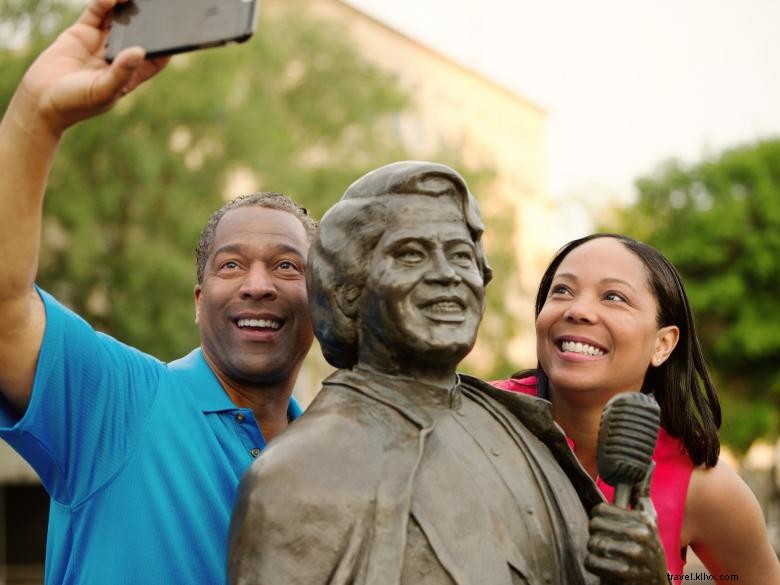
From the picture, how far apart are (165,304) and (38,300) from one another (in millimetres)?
15653

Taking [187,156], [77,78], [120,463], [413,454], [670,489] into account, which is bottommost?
[120,463]

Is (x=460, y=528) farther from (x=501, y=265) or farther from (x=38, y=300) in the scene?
(x=501, y=265)

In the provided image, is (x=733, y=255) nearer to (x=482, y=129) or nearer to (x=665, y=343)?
(x=482, y=129)

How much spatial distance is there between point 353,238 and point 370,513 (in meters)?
0.80

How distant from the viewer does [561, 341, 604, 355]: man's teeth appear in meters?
4.34

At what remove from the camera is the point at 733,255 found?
113 ft

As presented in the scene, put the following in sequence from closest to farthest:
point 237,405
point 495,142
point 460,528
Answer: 1. point 460,528
2. point 237,405
3. point 495,142

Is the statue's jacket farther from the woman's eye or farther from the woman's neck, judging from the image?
the woman's neck

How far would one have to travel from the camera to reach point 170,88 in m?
19.6

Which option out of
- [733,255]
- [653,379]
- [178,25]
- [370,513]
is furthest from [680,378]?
[733,255]

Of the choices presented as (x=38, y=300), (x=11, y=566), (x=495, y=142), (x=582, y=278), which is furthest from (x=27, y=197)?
(x=495, y=142)

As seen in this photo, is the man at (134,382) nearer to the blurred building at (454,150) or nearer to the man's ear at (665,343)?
the man's ear at (665,343)

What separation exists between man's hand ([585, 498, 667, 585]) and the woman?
1221 mm

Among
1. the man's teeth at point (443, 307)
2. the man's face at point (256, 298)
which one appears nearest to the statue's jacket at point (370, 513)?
the man's teeth at point (443, 307)
